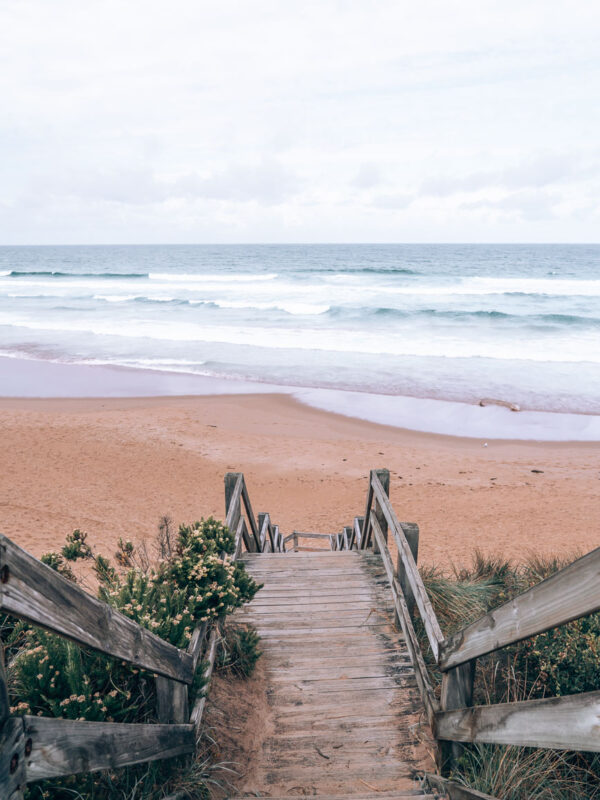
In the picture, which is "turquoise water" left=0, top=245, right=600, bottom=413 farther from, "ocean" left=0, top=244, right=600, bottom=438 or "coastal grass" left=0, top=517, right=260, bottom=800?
"coastal grass" left=0, top=517, right=260, bottom=800

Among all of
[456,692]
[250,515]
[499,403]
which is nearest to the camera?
[456,692]

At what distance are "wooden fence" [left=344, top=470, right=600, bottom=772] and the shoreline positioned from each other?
1275cm

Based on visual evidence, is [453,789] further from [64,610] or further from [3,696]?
[3,696]

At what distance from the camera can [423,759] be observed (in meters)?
3.59

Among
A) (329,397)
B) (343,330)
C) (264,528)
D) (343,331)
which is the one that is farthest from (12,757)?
(343,330)

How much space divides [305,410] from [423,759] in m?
14.6

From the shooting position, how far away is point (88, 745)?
204cm

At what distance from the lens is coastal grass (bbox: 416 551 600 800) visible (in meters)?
3.05

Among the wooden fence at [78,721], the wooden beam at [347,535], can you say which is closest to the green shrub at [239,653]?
the wooden fence at [78,721]

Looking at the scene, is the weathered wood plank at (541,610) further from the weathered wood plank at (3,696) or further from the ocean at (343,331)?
the ocean at (343,331)

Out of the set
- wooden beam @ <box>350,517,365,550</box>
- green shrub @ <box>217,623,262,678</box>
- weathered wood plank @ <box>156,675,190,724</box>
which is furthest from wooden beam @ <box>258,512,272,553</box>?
weathered wood plank @ <box>156,675,190,724</box>

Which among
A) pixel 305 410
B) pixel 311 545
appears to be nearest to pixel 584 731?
pixel 311 545

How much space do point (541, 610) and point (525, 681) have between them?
225 centimetres

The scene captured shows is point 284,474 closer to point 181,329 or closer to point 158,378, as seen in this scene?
point 158,378
